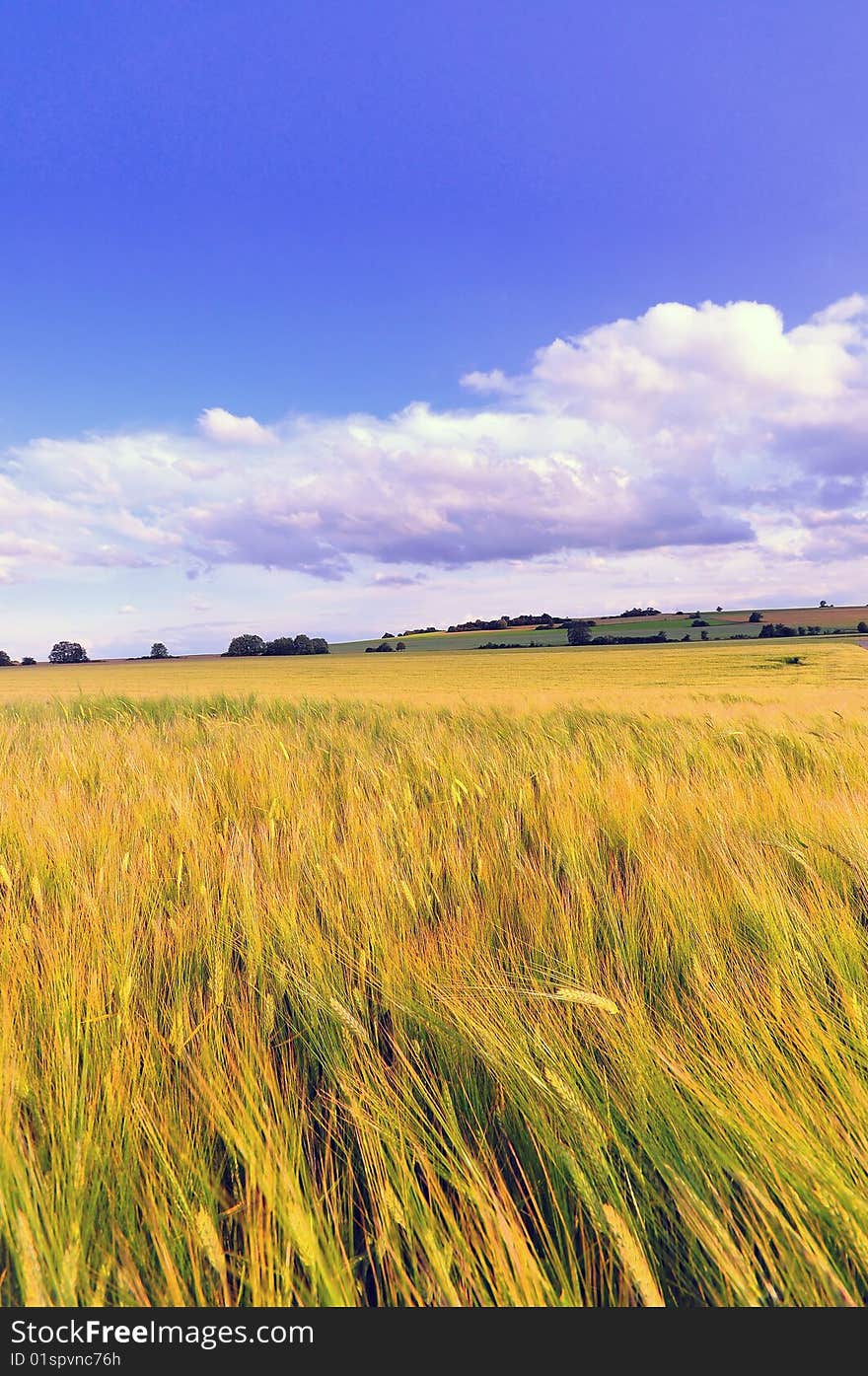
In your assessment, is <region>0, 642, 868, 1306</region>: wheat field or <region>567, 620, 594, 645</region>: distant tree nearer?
<region>0, 642, 868, 1306</region>: wheat field

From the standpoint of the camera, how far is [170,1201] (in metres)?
0.89

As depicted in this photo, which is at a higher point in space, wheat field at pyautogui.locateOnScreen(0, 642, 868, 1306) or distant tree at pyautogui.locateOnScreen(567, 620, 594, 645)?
distant tree at pyautogui.locateOnScreen(567, 620, 594, 645)

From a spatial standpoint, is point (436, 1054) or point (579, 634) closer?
point (436, 1054)

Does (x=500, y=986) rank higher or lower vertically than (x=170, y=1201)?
higher

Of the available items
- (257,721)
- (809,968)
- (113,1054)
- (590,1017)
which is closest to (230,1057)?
(113,1054)

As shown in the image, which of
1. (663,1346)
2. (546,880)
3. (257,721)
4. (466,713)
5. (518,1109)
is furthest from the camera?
(466,713)

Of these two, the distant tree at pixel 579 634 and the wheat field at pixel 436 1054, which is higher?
the distant tree at pixel 579 634

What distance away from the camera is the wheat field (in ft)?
2.61

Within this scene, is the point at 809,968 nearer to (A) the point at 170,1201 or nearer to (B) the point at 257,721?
(A) the point at 170,1201

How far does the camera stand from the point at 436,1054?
3.94ft

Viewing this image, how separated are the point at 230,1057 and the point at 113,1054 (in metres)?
0.20

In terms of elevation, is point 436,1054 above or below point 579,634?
below

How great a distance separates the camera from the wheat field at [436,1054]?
80 cm

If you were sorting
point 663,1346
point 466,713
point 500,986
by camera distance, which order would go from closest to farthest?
point 663,1346 < point 500,986 < point 466,713
